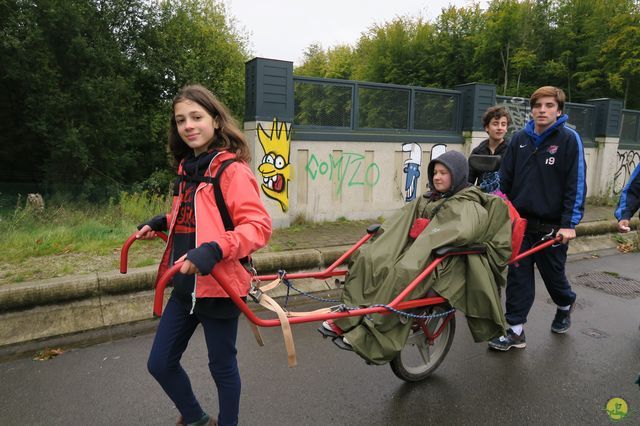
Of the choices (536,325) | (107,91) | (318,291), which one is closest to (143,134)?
(107,91)

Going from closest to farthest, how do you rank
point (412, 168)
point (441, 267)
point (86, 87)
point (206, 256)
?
point (206, 256), point (441, 267), point (412, 168), point (86, 87)

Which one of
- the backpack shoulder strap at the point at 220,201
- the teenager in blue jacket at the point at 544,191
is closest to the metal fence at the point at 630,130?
the teenager in blue jacket at the point at 544,191

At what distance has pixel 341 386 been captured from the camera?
3.23 metres

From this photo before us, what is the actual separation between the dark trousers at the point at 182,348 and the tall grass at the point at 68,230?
3.39 meters

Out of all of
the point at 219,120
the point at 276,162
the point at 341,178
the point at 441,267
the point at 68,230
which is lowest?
the point at 68,230

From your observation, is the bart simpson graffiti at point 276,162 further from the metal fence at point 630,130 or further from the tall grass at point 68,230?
the metal fence at point 630,130

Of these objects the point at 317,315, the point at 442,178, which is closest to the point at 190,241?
the point at 317,315

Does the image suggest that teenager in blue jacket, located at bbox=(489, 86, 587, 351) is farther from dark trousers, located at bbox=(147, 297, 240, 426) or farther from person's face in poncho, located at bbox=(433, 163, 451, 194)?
dark trousers, located at bbox=(147, 297, 240, 426)

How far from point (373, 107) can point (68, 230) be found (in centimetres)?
548

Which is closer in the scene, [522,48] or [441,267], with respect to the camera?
Result: [441,267]

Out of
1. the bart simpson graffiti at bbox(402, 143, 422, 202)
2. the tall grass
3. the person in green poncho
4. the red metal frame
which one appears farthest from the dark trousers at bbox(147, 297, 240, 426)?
the bart simpson graffiti at bbox(402, 143, 422, 202)

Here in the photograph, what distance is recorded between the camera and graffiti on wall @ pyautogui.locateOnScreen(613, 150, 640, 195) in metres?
12.3

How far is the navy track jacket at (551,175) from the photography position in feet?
11.9

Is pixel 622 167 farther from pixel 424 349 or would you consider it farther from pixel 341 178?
pixel 424 349
